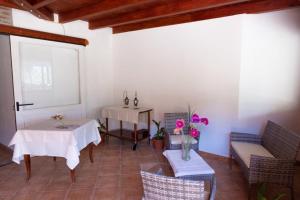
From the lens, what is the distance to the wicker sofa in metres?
2.25

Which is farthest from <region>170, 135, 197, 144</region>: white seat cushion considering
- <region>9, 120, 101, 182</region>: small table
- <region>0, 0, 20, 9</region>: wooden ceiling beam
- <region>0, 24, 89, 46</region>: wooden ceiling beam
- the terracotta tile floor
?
<region>0, 0, 20, 9</region>: wooden ceiling beam

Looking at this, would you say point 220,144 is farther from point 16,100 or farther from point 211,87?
point 16,100

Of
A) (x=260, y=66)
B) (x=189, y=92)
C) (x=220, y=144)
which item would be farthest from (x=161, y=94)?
(x=260, y=66)

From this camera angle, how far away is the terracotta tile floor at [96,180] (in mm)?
2535

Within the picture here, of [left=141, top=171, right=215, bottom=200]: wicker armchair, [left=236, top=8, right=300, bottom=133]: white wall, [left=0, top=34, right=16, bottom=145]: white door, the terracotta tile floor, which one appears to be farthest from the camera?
[left=0, top=34, right=16, bottom=145]: white door

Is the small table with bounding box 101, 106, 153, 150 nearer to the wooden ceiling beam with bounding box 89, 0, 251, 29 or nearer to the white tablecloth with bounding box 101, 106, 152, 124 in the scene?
the white tablecloth with bounding box 101, 106, 152, 124

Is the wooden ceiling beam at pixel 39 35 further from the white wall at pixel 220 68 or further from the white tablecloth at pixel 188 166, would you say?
the white tablecloth at pixel 188 166

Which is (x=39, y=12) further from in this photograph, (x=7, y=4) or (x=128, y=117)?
(x=128, y=117)

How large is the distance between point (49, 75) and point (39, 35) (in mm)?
685

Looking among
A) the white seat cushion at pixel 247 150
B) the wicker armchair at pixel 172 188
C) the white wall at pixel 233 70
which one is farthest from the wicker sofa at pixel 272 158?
the wicker armchair at pixel 172 188

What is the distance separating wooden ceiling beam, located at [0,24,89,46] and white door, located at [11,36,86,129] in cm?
8

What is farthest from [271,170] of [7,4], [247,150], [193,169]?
[7,4]

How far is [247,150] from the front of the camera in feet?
9.20

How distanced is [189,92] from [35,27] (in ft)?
9.19
